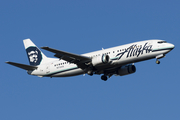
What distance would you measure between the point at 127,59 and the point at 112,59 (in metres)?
2.17

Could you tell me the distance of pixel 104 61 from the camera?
154 feet

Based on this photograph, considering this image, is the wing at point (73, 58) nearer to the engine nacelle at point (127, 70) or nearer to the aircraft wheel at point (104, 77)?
the aircraft wheel at point (104, 77)

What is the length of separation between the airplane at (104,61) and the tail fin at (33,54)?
155 centimetres

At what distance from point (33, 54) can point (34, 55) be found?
0.37 metres

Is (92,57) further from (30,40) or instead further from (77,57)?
(30,40)

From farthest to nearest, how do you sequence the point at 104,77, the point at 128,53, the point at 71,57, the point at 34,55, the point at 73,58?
the point at 34,55, the point at 104,77, the point at 73,58, the point at 71,57, the point at 128,53

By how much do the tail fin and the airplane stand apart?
5.07ft

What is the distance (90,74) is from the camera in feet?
162

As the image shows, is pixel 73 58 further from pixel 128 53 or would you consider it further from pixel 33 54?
pixel 33 54

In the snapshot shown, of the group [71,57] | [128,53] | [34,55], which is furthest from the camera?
[34,55]

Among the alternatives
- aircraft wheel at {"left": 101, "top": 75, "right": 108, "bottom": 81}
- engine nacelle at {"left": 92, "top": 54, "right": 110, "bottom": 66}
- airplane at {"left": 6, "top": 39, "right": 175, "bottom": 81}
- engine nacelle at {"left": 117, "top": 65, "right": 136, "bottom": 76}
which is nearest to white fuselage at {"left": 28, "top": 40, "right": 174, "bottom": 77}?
airplane at {"left": 6, "top": 39, "right": 175, "bottom": 81}

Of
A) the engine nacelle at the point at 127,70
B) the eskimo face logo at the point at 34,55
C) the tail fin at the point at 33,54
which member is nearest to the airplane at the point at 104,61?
the engine nacelle at the point at 127,70

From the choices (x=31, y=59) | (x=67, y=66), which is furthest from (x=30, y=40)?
(x=67, y=66)

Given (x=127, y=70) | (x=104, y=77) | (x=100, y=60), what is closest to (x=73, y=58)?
(x=100, y=60)
